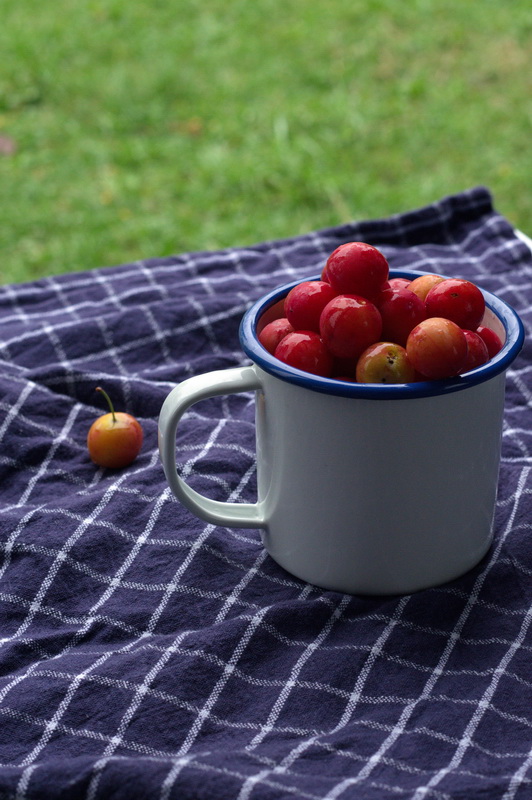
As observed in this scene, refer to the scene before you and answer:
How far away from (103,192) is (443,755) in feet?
8.21

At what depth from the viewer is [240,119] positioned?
334cm

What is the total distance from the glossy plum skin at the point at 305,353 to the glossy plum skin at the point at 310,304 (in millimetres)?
22

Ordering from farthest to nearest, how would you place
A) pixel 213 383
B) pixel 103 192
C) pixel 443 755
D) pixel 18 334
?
1. pixel 103 192
2. pixel 18 334
3. pixel 213 383
4. pixel 443 755

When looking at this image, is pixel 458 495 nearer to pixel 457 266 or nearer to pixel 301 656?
pixel 301 656

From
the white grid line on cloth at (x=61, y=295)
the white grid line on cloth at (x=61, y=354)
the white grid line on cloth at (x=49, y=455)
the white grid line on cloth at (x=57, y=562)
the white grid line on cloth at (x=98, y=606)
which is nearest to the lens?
the white grid line on cloth at (x=98, y=606)

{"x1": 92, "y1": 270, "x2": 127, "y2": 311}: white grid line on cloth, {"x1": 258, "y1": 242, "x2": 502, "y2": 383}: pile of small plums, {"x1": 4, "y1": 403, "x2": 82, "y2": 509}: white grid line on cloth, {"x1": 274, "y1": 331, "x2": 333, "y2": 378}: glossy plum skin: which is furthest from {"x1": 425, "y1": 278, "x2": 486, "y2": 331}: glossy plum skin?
{"x1": 92, "y1": 270, "x2": 127, "y2": 311}: white grid line on cloth

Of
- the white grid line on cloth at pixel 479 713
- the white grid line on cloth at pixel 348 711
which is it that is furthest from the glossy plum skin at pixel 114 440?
the white grid line on cloth at pixel 479 713

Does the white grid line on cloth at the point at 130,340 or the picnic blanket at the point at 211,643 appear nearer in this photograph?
the picnic blanket at the point at 211,643

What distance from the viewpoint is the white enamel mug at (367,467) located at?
0.84m

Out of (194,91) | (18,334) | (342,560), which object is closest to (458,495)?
(342,560)

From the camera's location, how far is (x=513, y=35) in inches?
144

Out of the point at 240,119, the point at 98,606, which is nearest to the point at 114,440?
the point at 98,606

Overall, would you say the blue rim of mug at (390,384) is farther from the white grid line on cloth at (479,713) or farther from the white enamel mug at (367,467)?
the white grid line on cloth at (479,713)

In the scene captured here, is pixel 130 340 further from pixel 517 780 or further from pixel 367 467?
pixel 517 780
